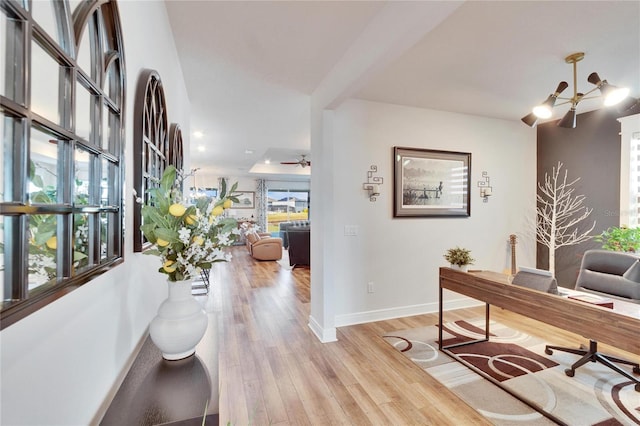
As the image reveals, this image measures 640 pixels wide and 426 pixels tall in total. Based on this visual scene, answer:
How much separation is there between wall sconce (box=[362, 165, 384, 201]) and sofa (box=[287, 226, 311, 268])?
327cm

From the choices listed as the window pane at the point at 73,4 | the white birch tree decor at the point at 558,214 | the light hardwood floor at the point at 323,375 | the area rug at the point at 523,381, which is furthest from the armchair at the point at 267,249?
the window pane at the point at 73,4

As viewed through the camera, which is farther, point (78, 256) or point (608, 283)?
point (608, 283)

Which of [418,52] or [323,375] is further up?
[418,52]

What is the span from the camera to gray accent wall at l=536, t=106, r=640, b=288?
12.3 feet

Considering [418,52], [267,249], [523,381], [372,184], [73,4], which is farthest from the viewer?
[267,249]

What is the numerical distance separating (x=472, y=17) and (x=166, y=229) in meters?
2.32

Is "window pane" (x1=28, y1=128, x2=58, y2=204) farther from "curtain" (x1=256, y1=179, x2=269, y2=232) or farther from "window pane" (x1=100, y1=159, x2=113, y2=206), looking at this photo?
"curtain" (x1=256, y1=179, x2=269, y2=232)

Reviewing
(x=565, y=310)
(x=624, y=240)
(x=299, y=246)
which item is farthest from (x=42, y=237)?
(x=299, y=246)

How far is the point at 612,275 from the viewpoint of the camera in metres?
2.59

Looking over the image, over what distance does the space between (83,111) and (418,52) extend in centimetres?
246

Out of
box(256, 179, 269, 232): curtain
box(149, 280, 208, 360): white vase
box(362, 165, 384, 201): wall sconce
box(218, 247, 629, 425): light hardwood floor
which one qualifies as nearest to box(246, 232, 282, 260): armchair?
box(218, 247, 629, 425): light hardwood floor

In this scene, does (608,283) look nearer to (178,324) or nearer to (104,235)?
(178,324)

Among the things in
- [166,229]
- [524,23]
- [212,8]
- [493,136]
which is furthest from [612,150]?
[166,229]

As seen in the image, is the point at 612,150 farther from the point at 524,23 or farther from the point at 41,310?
the point at 41,310
